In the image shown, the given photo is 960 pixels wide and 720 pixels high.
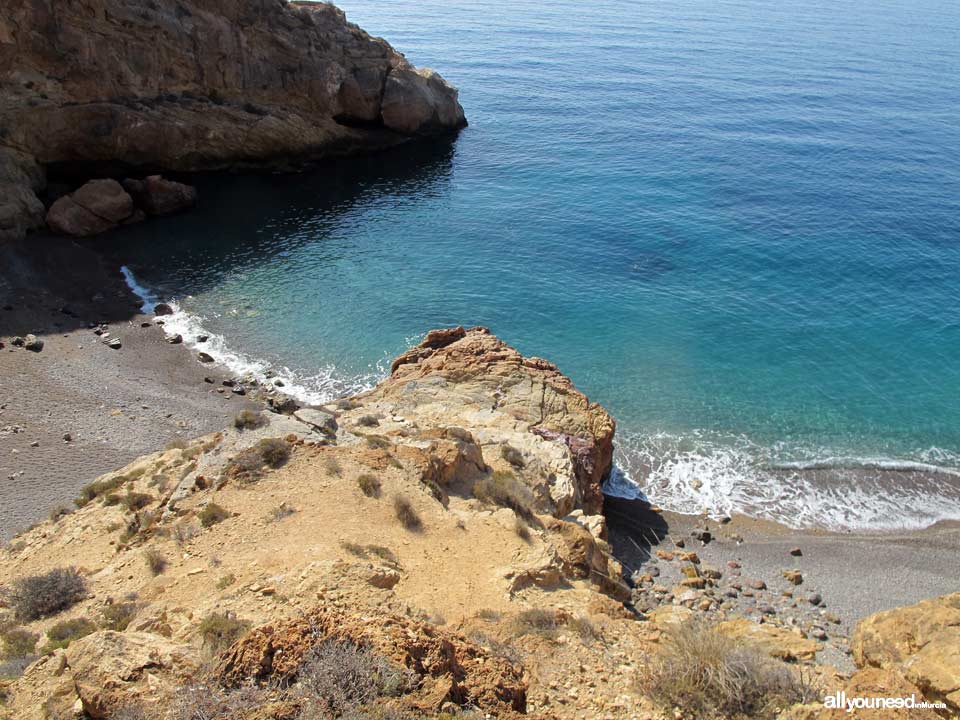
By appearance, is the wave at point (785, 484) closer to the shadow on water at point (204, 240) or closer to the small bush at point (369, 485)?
the small bush at point (369, 485)

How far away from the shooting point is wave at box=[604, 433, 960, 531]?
26406 millimetres

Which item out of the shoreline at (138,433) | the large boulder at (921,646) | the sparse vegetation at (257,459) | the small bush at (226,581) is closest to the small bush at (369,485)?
the sparse vegetation at (257,459)

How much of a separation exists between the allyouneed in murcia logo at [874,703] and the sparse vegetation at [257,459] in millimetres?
13750

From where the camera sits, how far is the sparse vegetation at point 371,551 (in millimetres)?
15375

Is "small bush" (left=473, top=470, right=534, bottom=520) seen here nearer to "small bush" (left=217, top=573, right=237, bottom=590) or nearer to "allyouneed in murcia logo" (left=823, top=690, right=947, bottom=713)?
"small bush" (left=217, top=573, right=237, bottom=590)

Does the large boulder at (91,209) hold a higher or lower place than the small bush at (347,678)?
lower

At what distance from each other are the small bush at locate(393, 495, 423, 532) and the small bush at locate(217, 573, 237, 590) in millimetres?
4162

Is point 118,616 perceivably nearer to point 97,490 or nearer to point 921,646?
point 97,490

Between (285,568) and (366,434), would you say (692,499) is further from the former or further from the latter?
(285,568)

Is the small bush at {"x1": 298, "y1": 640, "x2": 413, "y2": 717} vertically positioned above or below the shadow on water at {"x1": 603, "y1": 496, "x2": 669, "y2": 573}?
above

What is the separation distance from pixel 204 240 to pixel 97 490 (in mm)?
27514

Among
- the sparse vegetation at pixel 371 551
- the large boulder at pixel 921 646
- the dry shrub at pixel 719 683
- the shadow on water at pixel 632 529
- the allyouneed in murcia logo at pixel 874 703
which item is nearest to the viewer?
the allyouneed in murcia logo at pixel 874 703

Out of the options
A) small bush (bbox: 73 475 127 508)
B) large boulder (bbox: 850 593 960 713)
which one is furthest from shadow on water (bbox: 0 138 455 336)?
large boulder (bbox: 850 593 960 713)

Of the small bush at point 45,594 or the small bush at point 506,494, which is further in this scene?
the small bush at point 506,494
